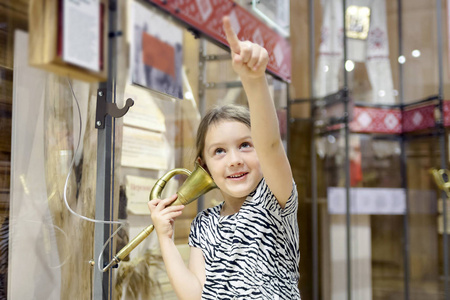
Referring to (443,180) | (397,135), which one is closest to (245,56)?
(443,180)

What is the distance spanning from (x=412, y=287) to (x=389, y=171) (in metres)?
0.78

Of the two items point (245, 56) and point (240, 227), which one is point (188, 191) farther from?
point (245, 56)

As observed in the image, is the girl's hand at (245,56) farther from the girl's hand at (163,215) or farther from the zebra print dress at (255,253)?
the girl's hand at (163,215)

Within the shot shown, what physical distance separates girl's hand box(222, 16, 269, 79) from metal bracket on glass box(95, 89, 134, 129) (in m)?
0.44

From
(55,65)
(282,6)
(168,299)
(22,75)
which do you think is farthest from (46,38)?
(282,6)

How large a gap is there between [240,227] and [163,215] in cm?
19

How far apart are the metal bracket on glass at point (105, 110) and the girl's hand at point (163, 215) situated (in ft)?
0.80

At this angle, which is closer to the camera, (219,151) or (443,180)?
(219,151)

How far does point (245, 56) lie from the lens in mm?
Result: 831

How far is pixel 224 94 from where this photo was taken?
1851 millimetres

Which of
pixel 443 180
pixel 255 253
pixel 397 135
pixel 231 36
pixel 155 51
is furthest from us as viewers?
pixel 397 135

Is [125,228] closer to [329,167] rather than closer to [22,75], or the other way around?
[22,75]

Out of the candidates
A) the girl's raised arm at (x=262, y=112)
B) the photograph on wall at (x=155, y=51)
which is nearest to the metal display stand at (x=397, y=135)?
the photograph on wall at (x=155, y=51)

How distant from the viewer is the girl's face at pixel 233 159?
1071mm
